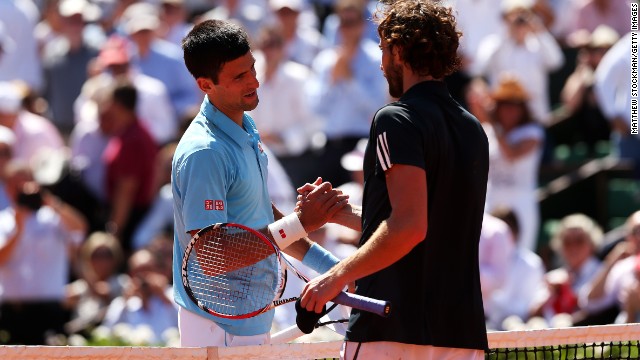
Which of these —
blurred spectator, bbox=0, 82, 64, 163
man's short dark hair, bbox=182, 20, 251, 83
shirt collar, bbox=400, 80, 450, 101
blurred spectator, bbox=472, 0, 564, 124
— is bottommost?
shirt collar, bbox=400, 80, 450, 101

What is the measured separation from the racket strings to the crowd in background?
4.71m

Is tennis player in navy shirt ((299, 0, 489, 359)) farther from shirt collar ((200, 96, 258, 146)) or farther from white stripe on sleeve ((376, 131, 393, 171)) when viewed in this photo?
shirt collar ((200, 96, 258, 146))

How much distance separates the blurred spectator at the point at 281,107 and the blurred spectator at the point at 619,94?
2.73 meters

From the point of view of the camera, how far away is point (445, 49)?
450 centimetres

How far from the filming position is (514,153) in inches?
449

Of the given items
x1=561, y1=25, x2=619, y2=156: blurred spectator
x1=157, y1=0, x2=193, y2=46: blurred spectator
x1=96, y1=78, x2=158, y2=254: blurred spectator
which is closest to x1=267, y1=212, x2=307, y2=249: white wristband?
x1=96, y1=78, x2=158, y2=254: blurred spectator

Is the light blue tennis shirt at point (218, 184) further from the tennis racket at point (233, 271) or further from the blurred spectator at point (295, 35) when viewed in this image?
the blurred spectator at point (295, 35)

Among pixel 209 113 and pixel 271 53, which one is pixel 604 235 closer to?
pixel 271 53

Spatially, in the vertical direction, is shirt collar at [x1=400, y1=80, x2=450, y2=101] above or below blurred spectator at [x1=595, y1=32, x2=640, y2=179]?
below

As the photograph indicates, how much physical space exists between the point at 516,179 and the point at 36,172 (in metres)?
4.45

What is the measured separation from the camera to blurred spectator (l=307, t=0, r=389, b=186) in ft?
40.1

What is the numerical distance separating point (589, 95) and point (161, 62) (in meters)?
4.32

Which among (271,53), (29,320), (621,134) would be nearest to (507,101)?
(621,134)

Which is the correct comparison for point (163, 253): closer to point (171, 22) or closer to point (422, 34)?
point (171, 22)
